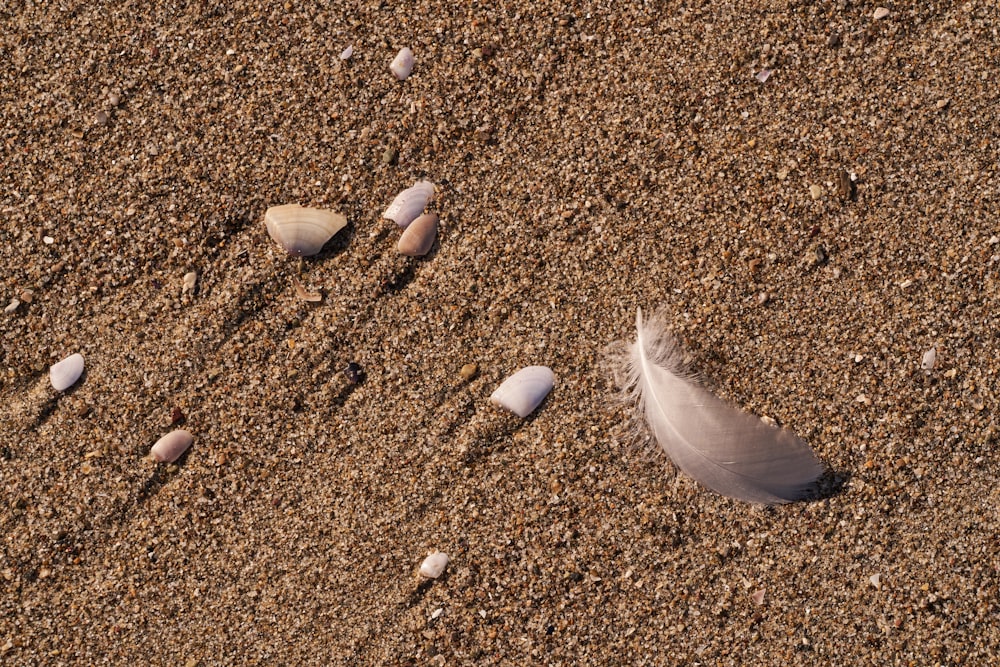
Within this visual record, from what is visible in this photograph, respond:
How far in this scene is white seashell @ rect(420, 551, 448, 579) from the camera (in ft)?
6.15

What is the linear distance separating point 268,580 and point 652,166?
146cm

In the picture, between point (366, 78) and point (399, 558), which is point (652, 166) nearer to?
point (366, 78)

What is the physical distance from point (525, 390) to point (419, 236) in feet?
1.57

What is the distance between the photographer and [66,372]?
188 centimetres

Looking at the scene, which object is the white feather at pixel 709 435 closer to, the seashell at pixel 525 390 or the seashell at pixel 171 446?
the seashell at pixel 525 390

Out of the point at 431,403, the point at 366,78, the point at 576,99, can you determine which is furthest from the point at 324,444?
the point at 576,99

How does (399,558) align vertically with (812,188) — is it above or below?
below

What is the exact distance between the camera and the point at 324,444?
189 centimetres

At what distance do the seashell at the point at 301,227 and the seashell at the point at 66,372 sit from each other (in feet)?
1.99

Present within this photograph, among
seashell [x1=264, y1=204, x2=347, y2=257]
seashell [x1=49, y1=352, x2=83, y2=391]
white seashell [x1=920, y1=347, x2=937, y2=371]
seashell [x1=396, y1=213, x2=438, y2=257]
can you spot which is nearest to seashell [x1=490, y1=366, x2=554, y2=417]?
seashell [x1=396, y1=213, x2=438, y2=257]

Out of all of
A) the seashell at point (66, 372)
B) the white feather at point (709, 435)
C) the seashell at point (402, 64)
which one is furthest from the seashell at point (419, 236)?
the seashell at point (66, 372)

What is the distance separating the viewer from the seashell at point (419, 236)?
73.7 inches

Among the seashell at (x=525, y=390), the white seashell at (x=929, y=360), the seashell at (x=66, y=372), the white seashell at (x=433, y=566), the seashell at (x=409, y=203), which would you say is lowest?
the white seashell at (x=929, y=360)

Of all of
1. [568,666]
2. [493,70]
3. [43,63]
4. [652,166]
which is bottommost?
[568,666]
